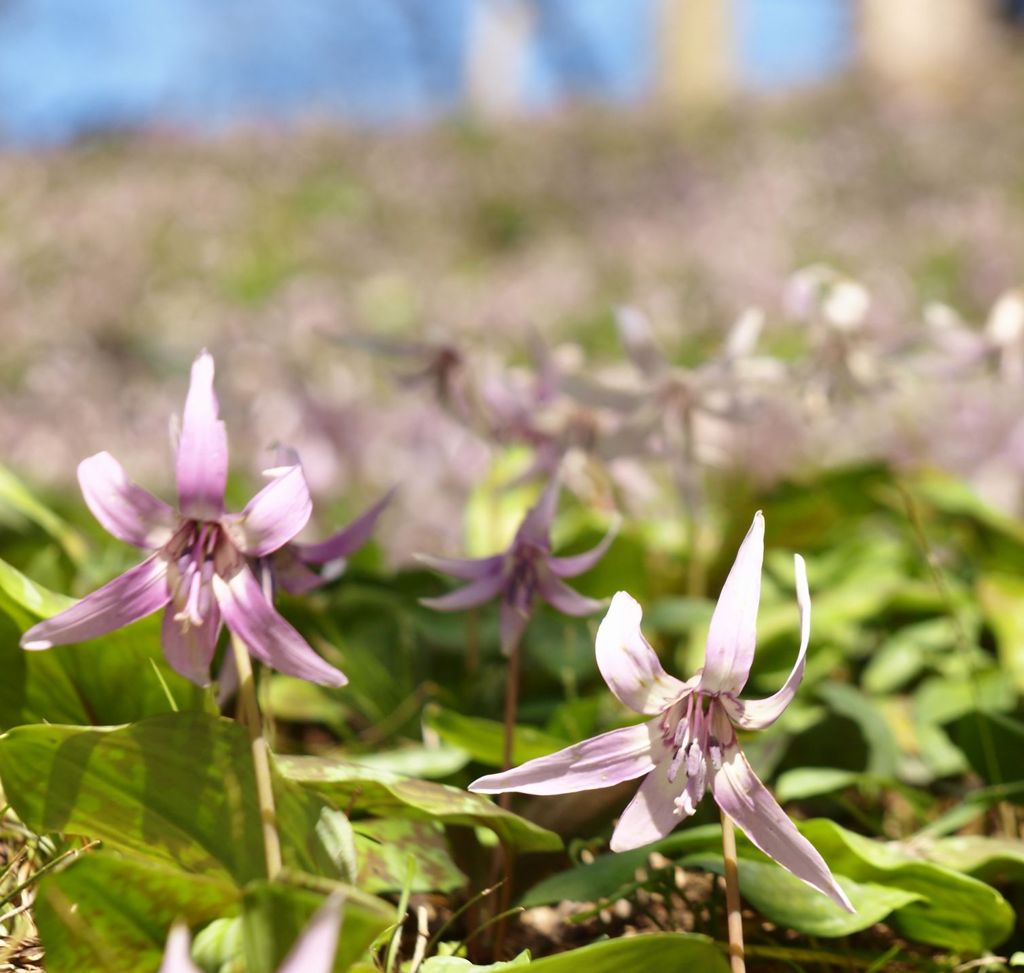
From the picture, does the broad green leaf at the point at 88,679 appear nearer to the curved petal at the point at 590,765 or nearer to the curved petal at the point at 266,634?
the curved petal at the point at 266,634

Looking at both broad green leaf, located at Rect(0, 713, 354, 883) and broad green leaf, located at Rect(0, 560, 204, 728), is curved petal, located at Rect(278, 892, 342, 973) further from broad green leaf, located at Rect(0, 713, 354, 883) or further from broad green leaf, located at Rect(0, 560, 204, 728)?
broad green leaf, located at Rect(0, 560, 204, 728)

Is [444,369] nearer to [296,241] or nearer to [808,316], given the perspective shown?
[808,316]

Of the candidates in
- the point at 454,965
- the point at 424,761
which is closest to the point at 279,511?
the point at 454,965

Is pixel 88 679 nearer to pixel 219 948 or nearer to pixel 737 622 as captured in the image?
pixel 219 948

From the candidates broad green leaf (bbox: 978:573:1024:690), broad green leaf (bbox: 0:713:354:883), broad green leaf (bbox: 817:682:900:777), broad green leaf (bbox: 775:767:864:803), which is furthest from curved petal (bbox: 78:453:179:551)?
broad green leaf (bbox: 978:573:1024:690)

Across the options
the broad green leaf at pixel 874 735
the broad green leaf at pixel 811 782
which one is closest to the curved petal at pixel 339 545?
the broad green leaf at pixel 811 782

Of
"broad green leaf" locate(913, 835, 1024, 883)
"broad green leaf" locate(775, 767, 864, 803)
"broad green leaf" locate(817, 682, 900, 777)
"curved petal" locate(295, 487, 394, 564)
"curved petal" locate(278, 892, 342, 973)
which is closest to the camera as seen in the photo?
"curved petal" locate(278, 892, 342, 973)
